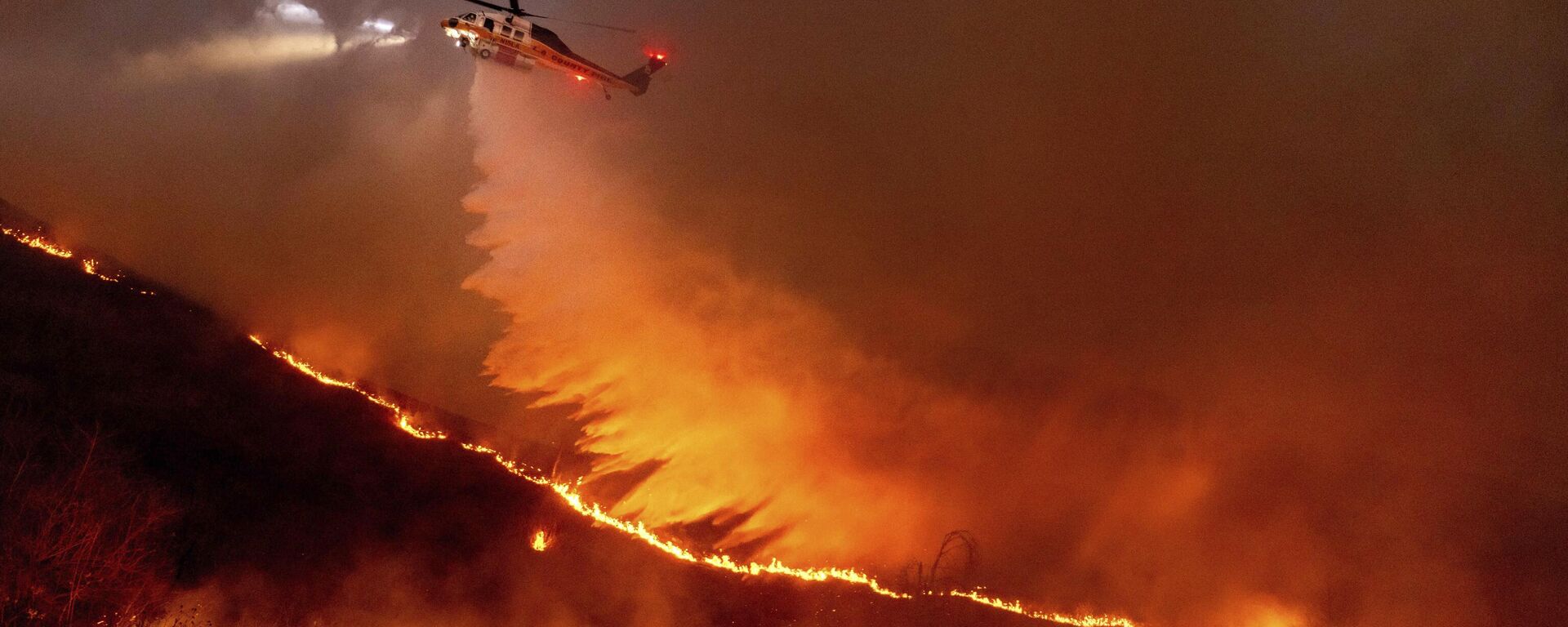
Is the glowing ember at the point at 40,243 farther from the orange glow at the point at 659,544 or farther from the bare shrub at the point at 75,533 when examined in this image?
the bare shrub at the point at 75,533

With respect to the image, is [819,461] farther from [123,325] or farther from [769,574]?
[123,325]

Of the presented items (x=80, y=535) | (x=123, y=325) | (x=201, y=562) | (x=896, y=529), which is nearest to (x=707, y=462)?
(x=896, y=529)

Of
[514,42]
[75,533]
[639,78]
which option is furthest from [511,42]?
[75,533]

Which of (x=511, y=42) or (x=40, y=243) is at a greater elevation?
(x=511, y=42)

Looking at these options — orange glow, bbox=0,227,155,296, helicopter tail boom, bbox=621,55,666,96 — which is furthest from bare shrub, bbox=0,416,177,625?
helicopter tail boom, bbox=621,55,666,96

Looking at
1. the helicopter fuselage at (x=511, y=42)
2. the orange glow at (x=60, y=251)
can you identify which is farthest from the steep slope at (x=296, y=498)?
the helicopter fuselage at (x=511, y=42)

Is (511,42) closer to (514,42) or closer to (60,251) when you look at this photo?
(514,42)
